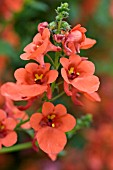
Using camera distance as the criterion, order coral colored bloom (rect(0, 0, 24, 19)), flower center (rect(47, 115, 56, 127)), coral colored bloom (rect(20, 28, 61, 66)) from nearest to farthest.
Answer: coral colored bloom (rect(20, 28, 61, 66)) → flower center (rect(47, 115, 56, 127)) → coral colored bloom (rect(0, 0, 24, 19))

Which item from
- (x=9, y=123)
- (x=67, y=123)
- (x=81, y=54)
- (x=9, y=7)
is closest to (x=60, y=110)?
(x=67, y=123)

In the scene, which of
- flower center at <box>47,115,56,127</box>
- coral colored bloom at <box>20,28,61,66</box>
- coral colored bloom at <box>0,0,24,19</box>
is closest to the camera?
coral colored bloom at <box>20,28,61,66</box>

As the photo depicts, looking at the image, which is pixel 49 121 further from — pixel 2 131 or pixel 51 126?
pixel 2 131

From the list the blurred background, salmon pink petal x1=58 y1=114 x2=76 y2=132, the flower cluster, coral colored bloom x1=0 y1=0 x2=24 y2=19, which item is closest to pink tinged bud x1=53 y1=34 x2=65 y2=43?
the flower cluster

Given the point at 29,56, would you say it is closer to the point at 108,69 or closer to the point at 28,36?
the point at 28,36

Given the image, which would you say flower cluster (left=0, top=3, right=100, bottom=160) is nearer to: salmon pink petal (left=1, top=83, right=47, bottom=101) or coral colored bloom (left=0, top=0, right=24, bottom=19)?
salmon pink petal (left=1, top=83, right=47, bottom=101)

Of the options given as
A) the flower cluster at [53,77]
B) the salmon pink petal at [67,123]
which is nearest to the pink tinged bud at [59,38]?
the flower cluster at [53,77]

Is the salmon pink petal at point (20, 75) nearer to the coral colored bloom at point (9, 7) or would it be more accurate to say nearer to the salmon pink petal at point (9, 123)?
the salmon pink petal at point (9, 123)
